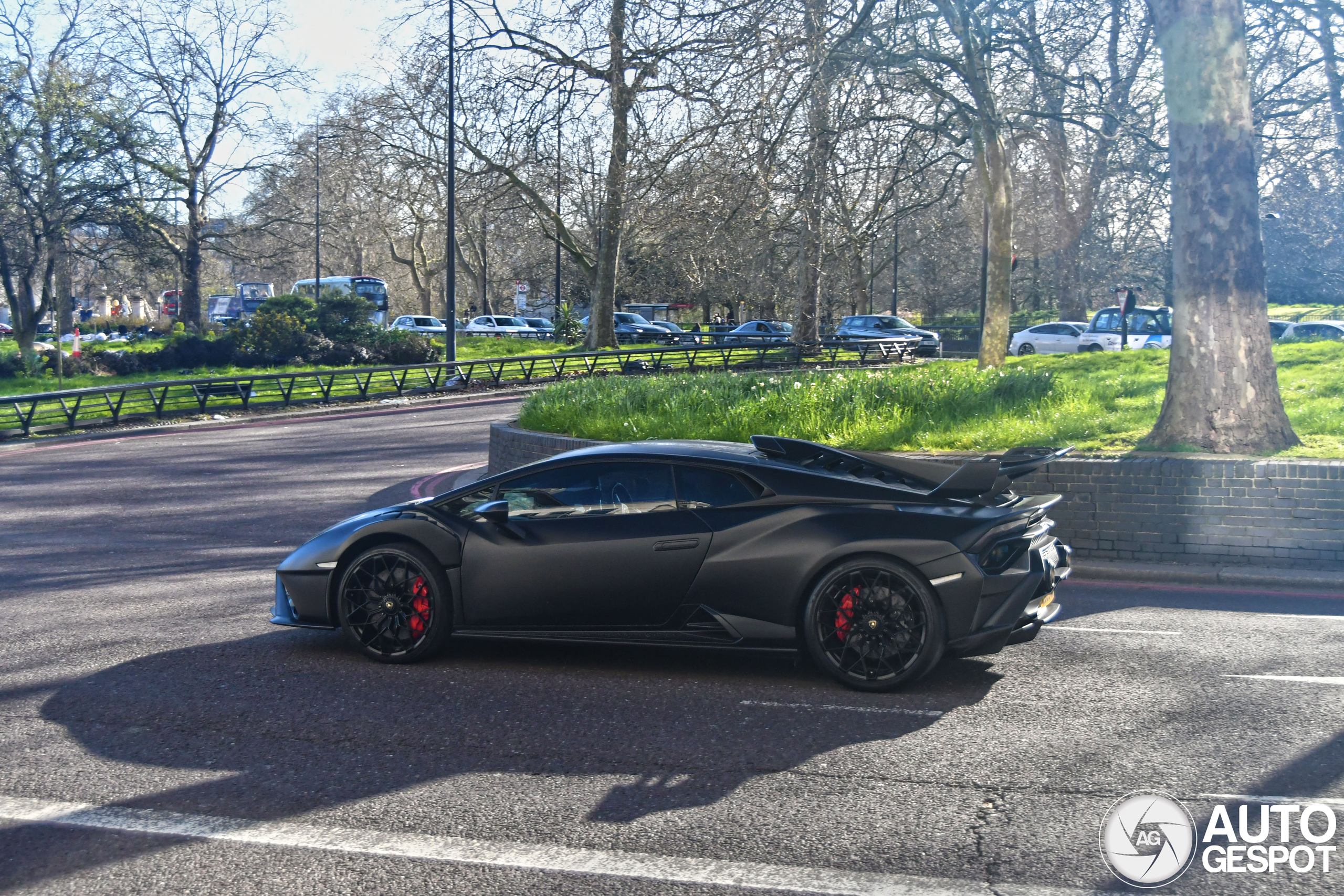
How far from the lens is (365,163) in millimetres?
37625

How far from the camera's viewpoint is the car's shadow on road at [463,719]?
4.74m

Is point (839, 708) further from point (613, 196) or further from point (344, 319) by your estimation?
point (344, 319)

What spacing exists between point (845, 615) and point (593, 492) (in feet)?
5.34

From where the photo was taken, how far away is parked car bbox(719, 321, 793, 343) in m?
45.3

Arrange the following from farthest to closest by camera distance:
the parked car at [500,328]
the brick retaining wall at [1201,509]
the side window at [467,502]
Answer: the parked car at [500,328] < the brick retaining wall at [1201,509] < the side window at [467,502]

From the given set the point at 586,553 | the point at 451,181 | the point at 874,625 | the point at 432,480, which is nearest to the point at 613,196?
the point at 451,181

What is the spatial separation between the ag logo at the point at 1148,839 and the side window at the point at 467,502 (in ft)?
12.5

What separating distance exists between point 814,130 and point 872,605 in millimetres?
11568

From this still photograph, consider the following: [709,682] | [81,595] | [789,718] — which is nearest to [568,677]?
[709,682]

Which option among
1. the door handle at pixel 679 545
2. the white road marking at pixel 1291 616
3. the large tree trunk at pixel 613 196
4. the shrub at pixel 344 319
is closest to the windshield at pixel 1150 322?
the large tree trunk at pixel 613 196

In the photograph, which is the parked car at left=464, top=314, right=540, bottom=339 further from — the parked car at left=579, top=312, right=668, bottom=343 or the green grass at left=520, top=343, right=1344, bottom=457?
the green grass at left=520, top=343, right=1344, bottom=457

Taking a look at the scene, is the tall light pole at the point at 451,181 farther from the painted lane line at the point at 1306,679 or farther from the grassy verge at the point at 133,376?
the painted lane line at the point at 1306,679

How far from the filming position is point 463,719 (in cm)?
563

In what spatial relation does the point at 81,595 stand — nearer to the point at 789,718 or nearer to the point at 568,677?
the point at 568,677
